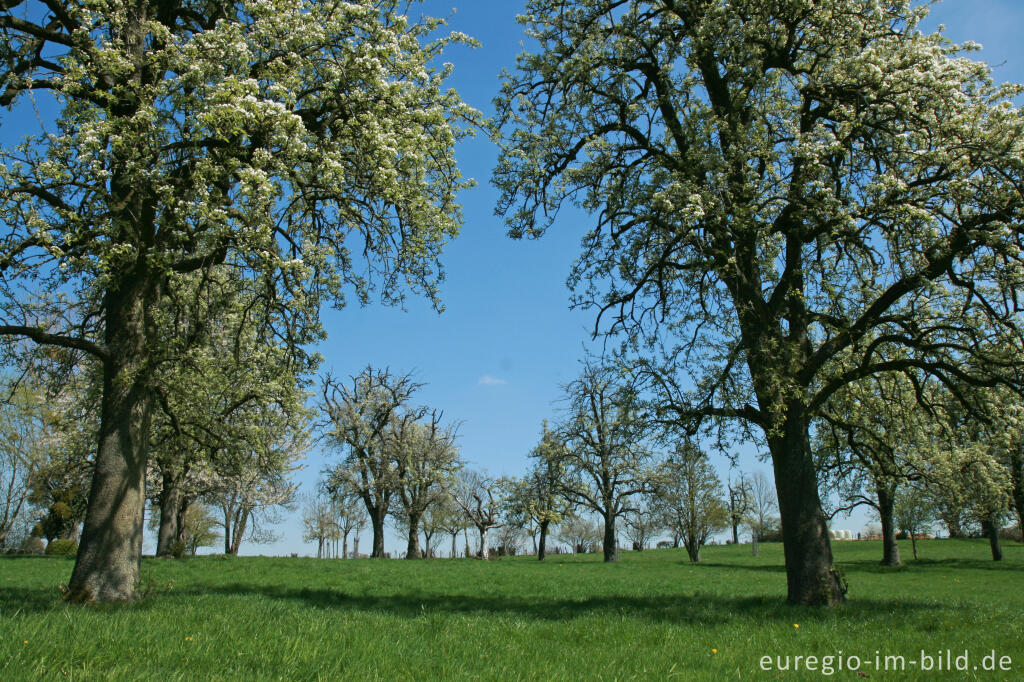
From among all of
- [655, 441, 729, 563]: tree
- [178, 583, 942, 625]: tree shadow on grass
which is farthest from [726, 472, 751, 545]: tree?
[178, 583, 942, 625]: tree shadow on grass

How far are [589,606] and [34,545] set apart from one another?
4793 cm

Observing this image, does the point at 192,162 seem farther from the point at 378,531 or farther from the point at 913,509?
the point at 913,509

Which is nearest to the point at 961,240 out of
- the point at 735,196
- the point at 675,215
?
the point at 735,196

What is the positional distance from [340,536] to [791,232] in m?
88.2

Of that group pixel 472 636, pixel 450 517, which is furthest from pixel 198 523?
pixel 472 636

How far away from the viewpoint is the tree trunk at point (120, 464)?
1094 centimetres

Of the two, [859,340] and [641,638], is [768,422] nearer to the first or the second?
[859,340]

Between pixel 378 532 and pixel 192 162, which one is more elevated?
pixel 192 162

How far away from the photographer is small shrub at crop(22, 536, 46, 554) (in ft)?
141

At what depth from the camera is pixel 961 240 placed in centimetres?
1108

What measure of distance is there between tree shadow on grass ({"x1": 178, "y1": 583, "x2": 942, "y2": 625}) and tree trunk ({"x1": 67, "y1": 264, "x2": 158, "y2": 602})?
1.88m

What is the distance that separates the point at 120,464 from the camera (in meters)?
11.4

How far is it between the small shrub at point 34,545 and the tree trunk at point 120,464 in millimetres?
42085

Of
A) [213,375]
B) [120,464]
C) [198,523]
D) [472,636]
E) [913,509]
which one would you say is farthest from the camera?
[198,523]
